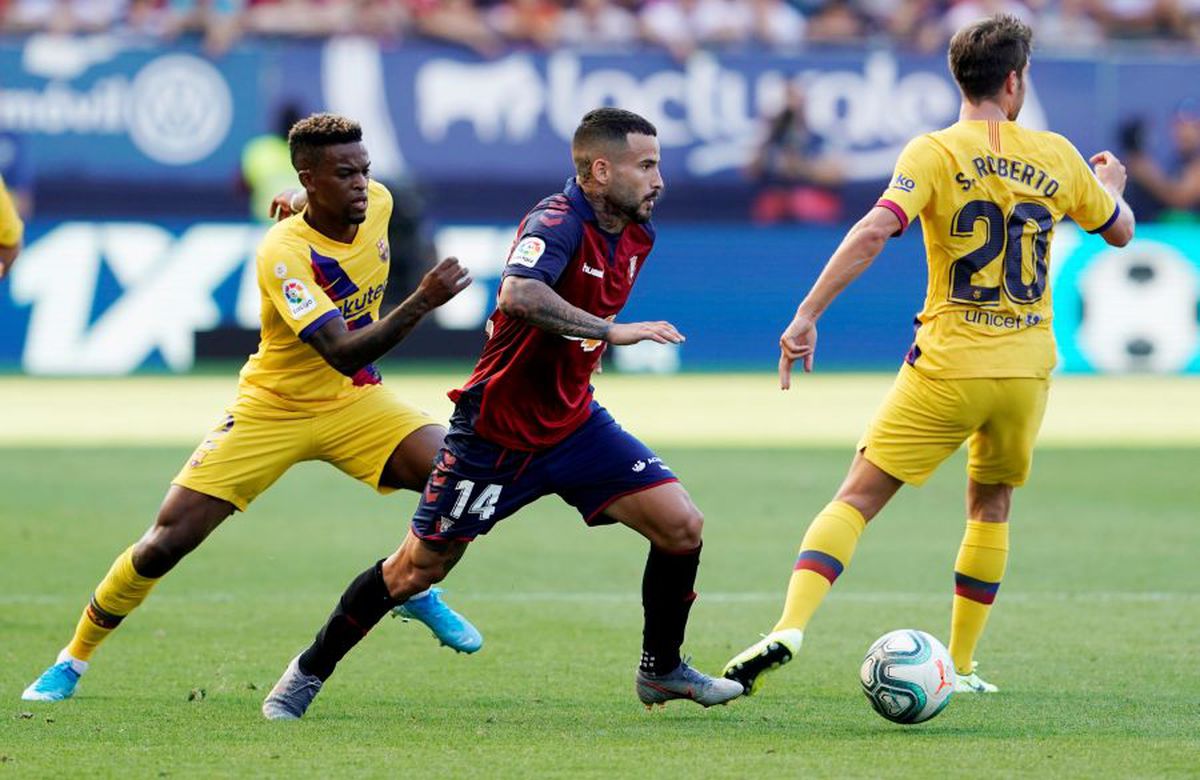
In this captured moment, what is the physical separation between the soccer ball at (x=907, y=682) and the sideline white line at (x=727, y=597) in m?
2.60

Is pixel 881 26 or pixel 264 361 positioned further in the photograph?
pixel 881 26

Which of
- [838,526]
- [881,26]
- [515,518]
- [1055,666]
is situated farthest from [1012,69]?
[881,26]

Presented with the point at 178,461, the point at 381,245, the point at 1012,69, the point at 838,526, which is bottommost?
the point at 178,461

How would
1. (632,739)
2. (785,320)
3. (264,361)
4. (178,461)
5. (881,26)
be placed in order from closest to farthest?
(632,739)
(264,361)
(178,461)
(785,320)
(881,26)

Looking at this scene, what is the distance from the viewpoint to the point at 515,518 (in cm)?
1188

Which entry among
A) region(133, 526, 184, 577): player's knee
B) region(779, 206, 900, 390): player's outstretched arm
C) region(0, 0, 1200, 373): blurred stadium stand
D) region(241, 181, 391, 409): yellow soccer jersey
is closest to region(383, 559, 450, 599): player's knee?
region(133, 526, 184, 577): player's knee

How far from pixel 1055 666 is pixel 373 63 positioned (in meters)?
15.6

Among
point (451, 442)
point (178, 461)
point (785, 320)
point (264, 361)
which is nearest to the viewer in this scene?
point (451, 442)

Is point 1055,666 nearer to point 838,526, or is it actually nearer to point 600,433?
point 838,526

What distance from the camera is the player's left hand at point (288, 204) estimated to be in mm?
7384

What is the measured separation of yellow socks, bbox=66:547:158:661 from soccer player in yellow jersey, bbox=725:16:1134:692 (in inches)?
91.5

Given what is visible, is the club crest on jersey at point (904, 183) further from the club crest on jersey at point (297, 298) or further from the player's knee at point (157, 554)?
the player's knee at point (157, 554)

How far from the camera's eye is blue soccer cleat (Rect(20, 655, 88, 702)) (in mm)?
6832

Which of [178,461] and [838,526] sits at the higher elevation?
[838,526]
